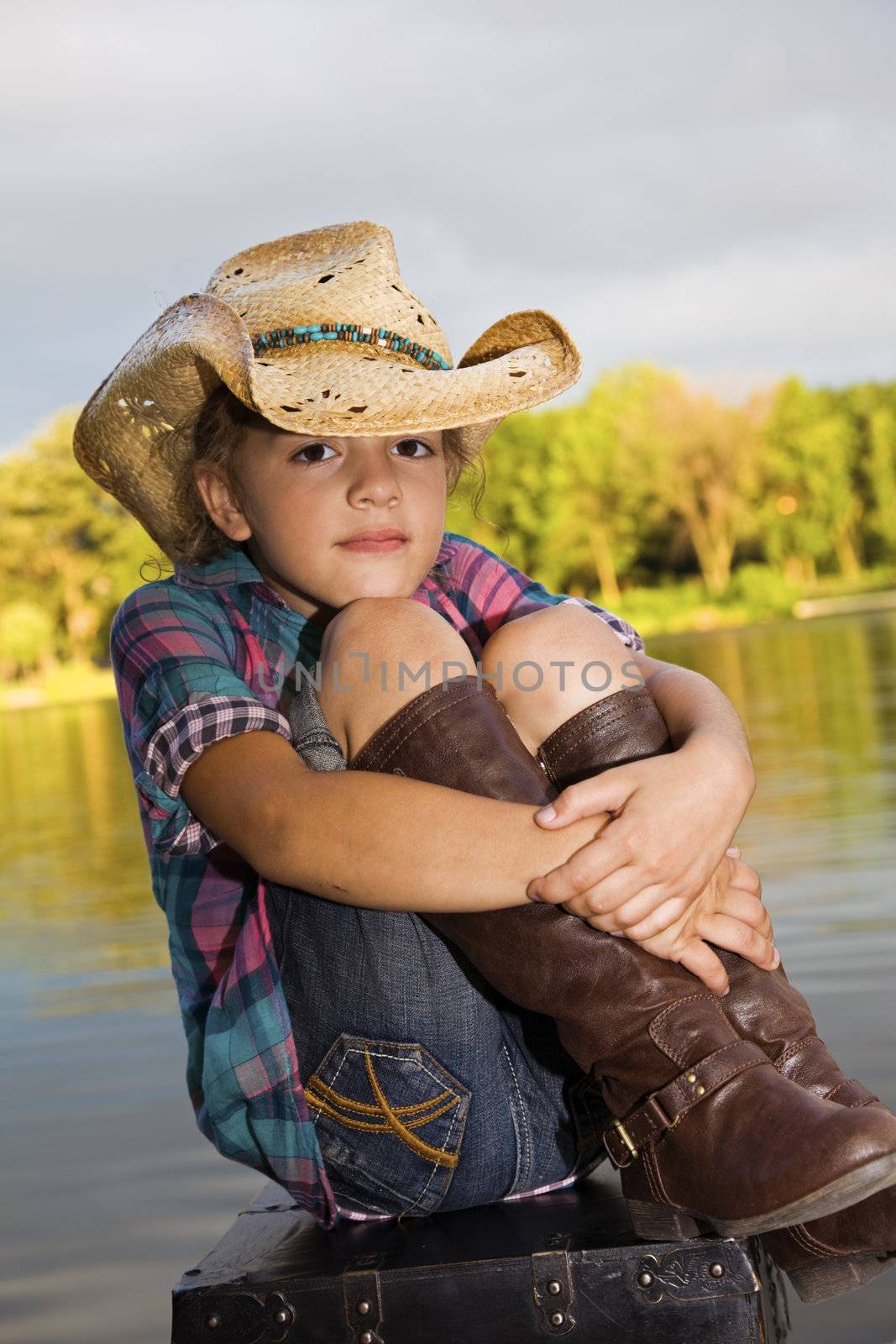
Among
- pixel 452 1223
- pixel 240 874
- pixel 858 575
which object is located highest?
pixel 240 874

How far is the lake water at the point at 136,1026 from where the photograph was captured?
1.78 meters

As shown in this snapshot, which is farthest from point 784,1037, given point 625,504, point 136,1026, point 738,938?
point 625,504

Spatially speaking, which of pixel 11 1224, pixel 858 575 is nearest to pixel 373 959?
pixel 11 1224

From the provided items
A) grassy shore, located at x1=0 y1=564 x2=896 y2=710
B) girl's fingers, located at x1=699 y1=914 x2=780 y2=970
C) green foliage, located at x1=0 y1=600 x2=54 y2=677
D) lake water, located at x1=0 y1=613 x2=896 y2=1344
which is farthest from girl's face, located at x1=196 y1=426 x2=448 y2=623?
green foliage, located at x1=0 y1=600 x2=54 y2=677

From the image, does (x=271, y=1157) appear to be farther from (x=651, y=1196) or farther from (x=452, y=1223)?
(x=651, y=1196)

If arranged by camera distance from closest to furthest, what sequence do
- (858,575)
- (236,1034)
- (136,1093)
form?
1. (236,1034)
2. (136,1093)
3. (858,575)

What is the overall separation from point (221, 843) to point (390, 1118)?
1.21 ft

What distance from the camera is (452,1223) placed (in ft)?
4.68

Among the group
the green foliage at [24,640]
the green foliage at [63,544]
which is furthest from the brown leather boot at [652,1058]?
the green foliage at [63,544]

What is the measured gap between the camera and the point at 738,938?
140 cm

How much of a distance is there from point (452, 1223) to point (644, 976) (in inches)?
13.3

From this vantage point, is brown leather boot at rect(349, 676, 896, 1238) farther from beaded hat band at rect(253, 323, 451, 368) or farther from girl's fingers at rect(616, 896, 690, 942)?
beaded hat band at rect(253, 323, 451, 368)

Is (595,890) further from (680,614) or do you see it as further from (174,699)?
(680,614)

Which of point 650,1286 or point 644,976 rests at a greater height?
point 644,976
